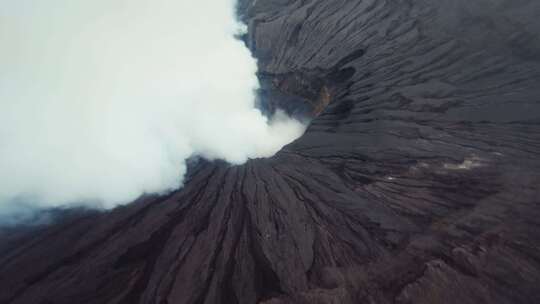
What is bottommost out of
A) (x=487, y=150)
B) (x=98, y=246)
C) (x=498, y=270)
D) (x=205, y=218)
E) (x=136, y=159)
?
(x=498, y=270)

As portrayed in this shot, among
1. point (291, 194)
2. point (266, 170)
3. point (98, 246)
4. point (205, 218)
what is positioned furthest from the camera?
point (266, 170)

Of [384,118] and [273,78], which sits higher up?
[273,78]

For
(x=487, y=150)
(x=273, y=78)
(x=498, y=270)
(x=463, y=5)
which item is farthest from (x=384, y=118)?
(x=273, y=78)

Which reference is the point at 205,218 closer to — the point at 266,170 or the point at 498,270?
the point at 266,170

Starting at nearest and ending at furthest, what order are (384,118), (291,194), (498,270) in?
(498,270), (291,194), (384,118)

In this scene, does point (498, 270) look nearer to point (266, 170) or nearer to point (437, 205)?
point (437, 205)

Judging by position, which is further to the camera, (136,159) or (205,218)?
(136,159)

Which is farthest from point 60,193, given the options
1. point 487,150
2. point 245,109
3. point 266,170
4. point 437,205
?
point 245,109
